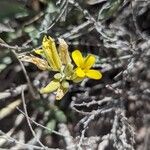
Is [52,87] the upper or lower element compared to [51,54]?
lower

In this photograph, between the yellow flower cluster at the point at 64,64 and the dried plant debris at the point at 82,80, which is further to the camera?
the dried plant debris at the point at 82,80

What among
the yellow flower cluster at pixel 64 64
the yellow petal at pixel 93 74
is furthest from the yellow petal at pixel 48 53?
the yellow petal at pixel 93 74

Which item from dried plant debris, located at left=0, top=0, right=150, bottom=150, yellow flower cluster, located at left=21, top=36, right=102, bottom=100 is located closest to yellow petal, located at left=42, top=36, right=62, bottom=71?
yellow flower cluster, located at left=21, top=36, right=102, bottom=100

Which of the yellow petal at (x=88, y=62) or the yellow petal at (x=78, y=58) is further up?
the yellow petal at (x=78, y=58)

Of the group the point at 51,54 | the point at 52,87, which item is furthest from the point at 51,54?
the point at 52,87

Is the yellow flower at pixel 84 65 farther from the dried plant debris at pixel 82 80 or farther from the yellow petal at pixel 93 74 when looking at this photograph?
the dried plant debris at pixel 82 80

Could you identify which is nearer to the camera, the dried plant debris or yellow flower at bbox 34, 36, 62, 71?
yellow flower at bbox 34, 36, 62, 71

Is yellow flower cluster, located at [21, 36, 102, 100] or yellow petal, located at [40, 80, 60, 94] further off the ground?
yellow flower cluster, located at [21, 36, 102, 100]

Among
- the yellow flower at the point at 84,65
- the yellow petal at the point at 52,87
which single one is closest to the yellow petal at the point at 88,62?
the yellow flower at the point at 84,65

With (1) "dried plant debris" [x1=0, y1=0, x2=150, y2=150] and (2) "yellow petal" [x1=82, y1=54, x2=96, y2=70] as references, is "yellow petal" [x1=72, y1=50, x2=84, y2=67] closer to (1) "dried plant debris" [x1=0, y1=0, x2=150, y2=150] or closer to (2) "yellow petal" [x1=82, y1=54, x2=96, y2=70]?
(2) "yellow petal" [x1=82, y1=54, x2=96, y2=70]

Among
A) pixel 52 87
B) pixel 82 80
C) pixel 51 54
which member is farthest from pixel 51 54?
pixel 82 80

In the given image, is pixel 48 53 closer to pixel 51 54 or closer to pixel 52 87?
pixel 51 54

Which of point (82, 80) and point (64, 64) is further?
point (82, 80)
